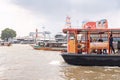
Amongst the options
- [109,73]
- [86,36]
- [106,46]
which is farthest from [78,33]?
[109,73]

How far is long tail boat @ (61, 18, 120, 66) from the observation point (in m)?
21.3

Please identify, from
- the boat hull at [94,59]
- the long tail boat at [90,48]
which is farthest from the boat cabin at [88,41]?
the boat hull at [94,59]

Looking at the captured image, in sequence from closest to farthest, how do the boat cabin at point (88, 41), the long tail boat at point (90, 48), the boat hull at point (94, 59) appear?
the boat hull at point (94, 59) → the long tail boat at point (90, 48) → the boat cabin at point (88, 41)

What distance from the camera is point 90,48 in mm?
22281

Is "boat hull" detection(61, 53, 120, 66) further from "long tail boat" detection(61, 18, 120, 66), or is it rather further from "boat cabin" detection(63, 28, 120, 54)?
"boat cabin" detection(63, 28, 120, 54)

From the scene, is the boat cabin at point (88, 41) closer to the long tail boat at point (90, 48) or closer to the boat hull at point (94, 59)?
the long tail boat at point (90, 48)

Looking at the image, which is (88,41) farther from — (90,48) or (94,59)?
(94,59)

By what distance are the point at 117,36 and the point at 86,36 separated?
2.28 m

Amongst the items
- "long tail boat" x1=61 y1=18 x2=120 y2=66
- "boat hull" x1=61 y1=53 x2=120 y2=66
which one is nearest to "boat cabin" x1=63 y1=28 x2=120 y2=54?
"long tail boat" x1=61 y1=18 x2=120 y2=66

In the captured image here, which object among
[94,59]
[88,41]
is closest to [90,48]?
[88,41]

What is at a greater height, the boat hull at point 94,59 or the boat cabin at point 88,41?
the boat cabin at point 88,41

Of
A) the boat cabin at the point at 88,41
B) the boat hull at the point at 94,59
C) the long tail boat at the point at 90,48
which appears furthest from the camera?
the boat cabin at the point at 88,41

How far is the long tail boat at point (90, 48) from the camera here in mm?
21266

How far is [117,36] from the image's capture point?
77.0ft
